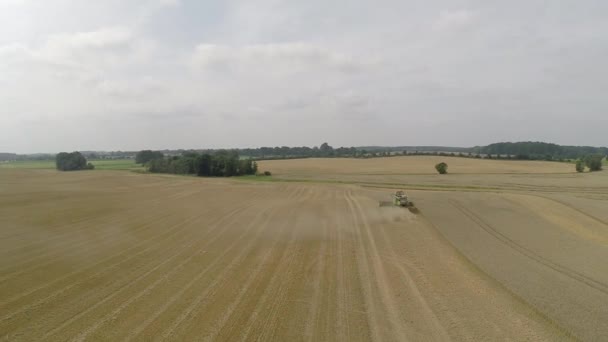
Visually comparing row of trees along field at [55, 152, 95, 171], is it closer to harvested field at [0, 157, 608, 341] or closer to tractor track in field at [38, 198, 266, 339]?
harvested field at [0, 157, 608, 341]

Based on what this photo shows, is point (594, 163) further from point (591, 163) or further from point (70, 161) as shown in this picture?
point (70, 161)

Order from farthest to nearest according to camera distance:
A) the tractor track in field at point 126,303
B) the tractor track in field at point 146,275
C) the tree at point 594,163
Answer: the tree at point 594,163 → the tractor track in field at point 146,275 → the tractor track in field at point 126,303

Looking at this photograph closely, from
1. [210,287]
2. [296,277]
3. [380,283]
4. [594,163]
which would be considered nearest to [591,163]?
[594,163]

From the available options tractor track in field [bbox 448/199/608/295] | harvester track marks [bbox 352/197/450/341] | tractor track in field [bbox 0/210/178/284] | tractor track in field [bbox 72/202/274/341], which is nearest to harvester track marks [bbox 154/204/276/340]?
tractor track in field [bbox 72/202/274/341]

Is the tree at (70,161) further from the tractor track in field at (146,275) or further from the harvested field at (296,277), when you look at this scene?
the tractor track in field at (146,275)

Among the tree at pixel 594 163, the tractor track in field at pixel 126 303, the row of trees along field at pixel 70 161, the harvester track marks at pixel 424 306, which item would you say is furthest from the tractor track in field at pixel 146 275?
the tree at pixel 594 163

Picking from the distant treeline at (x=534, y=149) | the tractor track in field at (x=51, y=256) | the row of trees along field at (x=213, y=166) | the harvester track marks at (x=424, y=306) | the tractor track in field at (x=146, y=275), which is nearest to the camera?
the harvester track marks at (x=424, y=306)

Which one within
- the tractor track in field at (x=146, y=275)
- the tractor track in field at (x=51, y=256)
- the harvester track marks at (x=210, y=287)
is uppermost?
the tractor track in field at (x=51, y=256)
